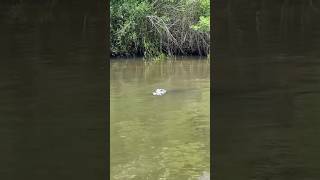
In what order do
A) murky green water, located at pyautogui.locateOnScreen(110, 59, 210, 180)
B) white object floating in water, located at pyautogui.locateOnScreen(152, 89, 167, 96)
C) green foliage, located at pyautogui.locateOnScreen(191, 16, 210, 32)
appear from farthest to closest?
green foliage, located at pyautogui.locateOnScreen(191, 16, 210, 32) < white object floating in water, located at pyautogui.locateOnScreen(152, 89, 167, 96) < murky green water, located at pyautogui.locateOnScreen(110, 59, 210, 180)

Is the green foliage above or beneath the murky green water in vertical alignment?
above

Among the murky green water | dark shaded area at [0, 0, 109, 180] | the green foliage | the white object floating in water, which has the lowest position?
the murky green water

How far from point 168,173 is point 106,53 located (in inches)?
253

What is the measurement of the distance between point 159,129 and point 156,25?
1623 centimetres

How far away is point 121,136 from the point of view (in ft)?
36.6

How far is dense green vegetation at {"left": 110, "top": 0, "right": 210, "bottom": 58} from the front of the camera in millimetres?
27422

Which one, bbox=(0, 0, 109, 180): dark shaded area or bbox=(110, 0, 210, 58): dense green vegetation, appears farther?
bbox=(110, 0, 210, 58): dense green vegetation
